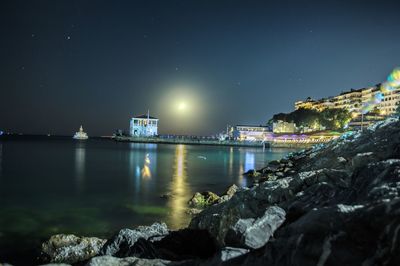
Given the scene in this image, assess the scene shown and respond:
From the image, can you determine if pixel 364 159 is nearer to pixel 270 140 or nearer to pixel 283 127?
pixel 270 140

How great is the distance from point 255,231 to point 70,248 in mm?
6131

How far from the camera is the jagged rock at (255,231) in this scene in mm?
5867

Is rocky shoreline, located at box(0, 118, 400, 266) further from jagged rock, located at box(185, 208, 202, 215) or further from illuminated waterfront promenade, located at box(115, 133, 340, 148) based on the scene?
illuminated waterfront promenade, located at box(115, 133, 340, 148)

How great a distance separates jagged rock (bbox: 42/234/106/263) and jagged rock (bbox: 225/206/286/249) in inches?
193

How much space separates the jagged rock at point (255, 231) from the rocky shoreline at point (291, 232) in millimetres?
18

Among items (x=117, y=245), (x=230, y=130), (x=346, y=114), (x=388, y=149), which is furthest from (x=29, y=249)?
(x=230, y=130)

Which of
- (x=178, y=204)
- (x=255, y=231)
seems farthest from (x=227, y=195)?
(x=255, y=231)

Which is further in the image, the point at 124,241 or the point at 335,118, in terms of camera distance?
the point at 335,118

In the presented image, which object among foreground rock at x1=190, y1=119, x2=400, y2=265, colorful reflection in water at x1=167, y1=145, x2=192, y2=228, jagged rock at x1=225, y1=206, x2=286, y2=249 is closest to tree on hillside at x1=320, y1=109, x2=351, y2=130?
colorful reflection in water at x1=167, y1=145, x2=192, y2=228

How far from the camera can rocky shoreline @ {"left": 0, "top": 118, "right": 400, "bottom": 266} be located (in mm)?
4500

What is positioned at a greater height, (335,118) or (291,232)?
(335,118)

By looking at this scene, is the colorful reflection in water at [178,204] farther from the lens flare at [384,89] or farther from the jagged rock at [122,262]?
the lens flare at [384,89]

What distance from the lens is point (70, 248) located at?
374 inches

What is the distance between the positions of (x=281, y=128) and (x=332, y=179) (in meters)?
144
